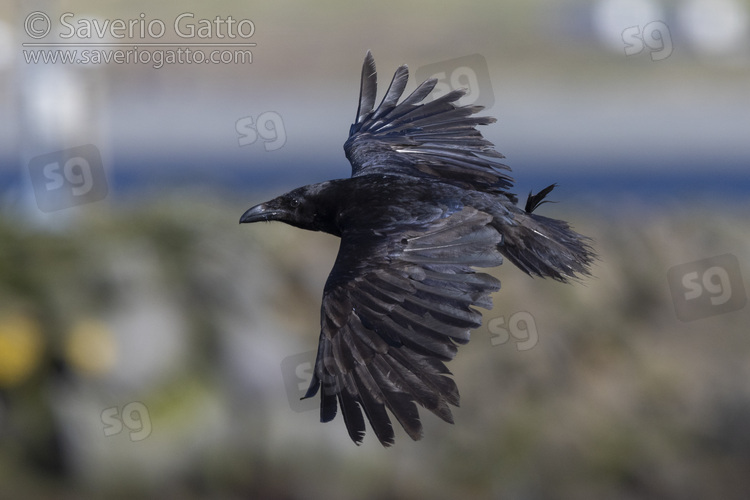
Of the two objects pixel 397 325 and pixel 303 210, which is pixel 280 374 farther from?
pixel 397 325

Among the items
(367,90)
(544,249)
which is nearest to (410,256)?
(544,249)

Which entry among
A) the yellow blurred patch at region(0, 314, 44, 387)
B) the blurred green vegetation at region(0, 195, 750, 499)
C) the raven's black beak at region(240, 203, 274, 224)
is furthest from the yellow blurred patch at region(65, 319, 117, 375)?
the raven's black beak at region(240, 203, 274, 224)

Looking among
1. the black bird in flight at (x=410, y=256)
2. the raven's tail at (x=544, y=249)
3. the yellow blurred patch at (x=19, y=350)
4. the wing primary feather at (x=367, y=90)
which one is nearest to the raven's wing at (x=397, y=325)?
the black bird in flight at (x=410, y=256)

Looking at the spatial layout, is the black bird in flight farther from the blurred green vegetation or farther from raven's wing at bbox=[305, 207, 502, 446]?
the blurred green vegetation

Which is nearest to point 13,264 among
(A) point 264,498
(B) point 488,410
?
(A) point 264,498

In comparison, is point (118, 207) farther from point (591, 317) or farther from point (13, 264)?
point (591, 317)

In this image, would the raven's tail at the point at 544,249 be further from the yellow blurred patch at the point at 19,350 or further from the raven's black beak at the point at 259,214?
the yellow blurred patch at the point at 19,350
